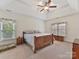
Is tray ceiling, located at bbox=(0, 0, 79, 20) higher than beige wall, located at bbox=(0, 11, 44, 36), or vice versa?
tray ceiling, located at bbox=(0, 0, 79, 20)

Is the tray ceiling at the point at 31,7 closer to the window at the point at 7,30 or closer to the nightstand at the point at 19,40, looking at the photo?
the window at the point at 7,30

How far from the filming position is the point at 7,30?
6.12 metres

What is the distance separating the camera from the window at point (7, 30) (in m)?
5.68

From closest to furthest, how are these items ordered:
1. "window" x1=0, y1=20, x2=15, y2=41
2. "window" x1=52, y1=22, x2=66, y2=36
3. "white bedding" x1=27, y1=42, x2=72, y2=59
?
"white bedding" x1=27, y1=42, x2=72, y2=59 < "window" x1=0, y1=20, x2=15, y2=41 < "window" x1=52, y1=22, x2=66, y2=36

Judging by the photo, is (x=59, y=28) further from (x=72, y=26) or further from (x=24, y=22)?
(x=24, y=22)

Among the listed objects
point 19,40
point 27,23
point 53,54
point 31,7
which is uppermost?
point 31,7

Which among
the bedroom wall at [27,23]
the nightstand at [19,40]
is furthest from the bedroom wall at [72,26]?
the nightstand at [19,40]

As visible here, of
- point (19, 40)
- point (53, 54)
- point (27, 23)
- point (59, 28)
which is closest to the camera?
A: point (53, 54)

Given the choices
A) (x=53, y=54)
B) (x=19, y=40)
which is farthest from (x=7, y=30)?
(x=53, y=54)

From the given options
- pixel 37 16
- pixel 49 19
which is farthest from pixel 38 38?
pixel 49 19

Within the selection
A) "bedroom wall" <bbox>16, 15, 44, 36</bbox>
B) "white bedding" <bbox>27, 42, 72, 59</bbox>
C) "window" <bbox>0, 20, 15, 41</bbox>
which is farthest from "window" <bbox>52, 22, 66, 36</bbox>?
"window" <bbox>0, 20, 15, 41</bbox>

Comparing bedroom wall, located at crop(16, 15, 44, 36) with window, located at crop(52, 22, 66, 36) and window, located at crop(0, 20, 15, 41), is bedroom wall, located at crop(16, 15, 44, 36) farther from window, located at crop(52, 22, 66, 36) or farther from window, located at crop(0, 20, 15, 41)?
window, located at crop(52, 22, 66, 36)

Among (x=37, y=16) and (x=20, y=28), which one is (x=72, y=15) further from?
(x=20, y=28)

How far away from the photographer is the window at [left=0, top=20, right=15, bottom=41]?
18.6 ft
